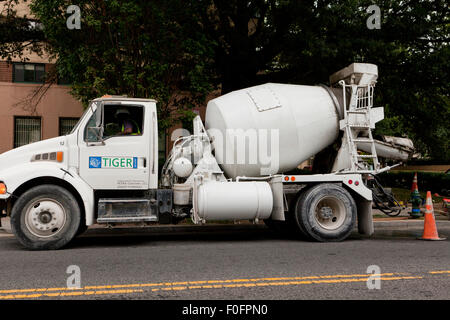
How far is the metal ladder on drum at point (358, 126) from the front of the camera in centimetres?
847

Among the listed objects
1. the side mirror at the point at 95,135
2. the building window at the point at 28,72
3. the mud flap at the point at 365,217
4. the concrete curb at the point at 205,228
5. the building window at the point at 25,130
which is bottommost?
the concrete curb at the point at 205,228

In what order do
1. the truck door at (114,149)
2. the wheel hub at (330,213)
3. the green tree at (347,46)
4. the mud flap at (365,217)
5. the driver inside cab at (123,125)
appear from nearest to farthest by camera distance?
1. the truck door at (114,149)
2. the driver inside cab at (123,125)
3. the wheel hub at (330,213)
4. the mud flap at (365,217)
5. the green tree at (347,46)

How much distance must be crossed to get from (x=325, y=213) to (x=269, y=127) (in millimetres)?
1952

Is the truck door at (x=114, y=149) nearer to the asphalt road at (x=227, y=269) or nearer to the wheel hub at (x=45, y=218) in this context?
the wheel hub at (x=45, y=218)

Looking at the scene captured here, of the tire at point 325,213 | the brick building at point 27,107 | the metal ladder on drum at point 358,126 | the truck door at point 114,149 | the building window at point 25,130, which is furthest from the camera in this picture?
the building window at point 25,130

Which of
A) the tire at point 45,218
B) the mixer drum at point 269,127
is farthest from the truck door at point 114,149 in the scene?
the mixer drum at point 269,127

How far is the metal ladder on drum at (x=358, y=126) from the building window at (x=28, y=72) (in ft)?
57.8

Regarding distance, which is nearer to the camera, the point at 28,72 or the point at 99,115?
the point at 99,115

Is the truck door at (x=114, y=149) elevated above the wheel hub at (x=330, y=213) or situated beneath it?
elevated above

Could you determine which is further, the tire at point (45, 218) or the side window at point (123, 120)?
the side window at point (123, 120)

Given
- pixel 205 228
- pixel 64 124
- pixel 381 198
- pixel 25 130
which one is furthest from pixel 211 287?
pixel 25 130

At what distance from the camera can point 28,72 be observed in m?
21.8

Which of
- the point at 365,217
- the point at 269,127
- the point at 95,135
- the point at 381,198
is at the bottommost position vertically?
the point at 365,217

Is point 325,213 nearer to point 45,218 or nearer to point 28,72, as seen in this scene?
point 45,218
